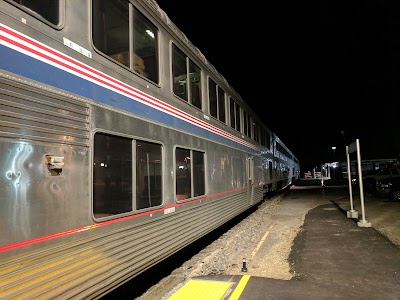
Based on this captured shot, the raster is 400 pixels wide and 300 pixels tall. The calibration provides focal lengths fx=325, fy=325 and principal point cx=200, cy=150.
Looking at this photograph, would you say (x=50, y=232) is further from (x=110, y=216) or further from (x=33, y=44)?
(x=33, y=44)

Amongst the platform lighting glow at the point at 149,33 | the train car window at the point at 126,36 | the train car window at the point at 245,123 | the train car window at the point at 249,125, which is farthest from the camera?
the train car window at the point at 249,125

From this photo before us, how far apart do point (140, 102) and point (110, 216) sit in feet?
4.83

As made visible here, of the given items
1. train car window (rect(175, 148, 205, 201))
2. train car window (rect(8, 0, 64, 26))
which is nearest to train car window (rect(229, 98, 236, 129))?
train car window (rect(175, 148, 205, 201))

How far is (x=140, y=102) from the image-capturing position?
159 inches

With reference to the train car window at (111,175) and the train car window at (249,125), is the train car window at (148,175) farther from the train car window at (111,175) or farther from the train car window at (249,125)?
the train car window at (249,125)

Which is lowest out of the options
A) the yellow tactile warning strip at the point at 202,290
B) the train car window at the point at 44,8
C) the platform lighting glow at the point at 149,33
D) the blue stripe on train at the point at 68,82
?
the yellow tactile warning strip at the point at 202,290

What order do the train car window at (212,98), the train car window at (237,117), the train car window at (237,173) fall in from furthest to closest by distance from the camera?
the train car window at (237,117)
the train car window at (237,173)
the train car window at (212,98)

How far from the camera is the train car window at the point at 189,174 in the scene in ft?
16.3

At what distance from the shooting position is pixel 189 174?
5324 millimetres

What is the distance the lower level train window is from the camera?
10.5ft

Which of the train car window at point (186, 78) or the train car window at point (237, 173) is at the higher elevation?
the train car window at point (186, 78)

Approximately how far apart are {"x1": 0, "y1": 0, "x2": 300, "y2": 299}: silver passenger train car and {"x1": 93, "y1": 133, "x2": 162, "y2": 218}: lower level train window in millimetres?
15

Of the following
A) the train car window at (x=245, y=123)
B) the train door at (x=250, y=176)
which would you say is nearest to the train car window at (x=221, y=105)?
the train car window at (x=245, y=123)

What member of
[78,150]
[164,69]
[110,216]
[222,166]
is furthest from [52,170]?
[222,166]
